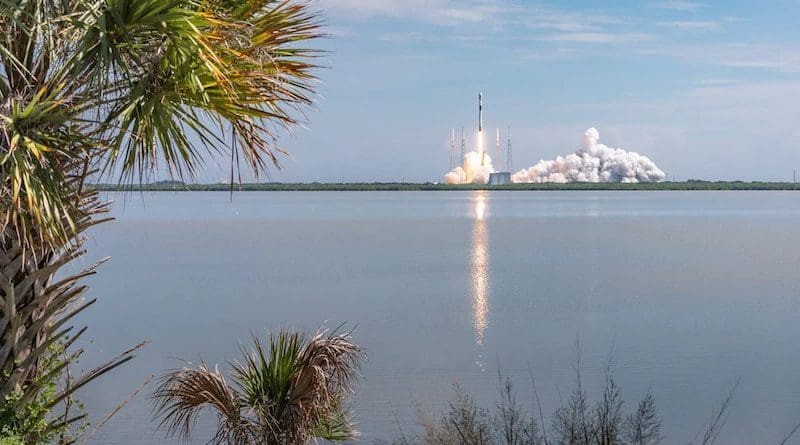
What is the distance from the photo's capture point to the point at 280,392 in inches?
372

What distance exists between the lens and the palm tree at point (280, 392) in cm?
922

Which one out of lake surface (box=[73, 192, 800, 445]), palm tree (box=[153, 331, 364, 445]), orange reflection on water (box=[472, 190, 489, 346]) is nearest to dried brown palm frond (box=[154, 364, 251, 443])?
palm tree (box=[153, 331, 364, 445])

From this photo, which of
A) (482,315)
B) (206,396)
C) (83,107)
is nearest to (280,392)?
(206,396)

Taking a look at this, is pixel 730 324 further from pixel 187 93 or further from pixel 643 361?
pixel 187 93

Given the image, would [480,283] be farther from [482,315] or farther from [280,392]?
[280,392]

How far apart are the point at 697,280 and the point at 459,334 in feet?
57.4

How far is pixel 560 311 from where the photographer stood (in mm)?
33781

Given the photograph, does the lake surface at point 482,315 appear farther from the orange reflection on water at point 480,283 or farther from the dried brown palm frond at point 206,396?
the dried brown palm frond at point 206,396

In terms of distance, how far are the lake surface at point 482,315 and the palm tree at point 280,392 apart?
6.47 feet

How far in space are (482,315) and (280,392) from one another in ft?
77.7

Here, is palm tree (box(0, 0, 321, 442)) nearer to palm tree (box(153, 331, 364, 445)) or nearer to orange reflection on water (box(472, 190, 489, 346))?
palm tree (box(153, 331, 364, 445))

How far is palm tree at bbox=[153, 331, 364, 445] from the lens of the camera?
9219 millimetres

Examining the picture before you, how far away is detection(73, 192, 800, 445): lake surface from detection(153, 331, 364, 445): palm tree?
197 centimetres

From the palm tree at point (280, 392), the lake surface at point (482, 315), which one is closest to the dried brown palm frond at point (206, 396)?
the palm tree at point (280, 392)
